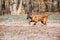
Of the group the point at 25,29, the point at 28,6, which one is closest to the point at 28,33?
the point at 25,29

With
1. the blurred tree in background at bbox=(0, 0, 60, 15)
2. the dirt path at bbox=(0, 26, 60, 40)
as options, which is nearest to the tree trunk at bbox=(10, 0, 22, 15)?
the blurred tree in background at bbox=(0, 0, 60, 15)

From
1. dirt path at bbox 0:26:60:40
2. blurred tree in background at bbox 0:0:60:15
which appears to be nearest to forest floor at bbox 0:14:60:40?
dirt path at bbox 0:26:60:40

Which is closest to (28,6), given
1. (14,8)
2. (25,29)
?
(14,8)

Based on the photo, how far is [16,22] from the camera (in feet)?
11.2

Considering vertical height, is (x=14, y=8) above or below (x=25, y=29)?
above

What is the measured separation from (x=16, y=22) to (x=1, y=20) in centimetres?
27

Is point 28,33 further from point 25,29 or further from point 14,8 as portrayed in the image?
point 14,8

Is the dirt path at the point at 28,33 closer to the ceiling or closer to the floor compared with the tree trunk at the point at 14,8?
closer to the floor

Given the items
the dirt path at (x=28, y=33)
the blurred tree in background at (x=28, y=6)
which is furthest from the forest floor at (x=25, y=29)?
the blurred tree in background at (x=28, y=6)

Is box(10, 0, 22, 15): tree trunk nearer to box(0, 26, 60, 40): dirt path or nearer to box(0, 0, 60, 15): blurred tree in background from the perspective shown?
box(0, 0, 60, 15): blurred tree in background

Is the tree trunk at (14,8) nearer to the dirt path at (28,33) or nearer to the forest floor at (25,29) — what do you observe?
the forest floor at (25,29)

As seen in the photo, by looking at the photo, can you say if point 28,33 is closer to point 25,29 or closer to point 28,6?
point 25,29

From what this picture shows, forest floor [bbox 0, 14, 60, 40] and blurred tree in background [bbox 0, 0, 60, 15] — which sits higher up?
blurred tree in background [bbox 0, 0, 60, 15]

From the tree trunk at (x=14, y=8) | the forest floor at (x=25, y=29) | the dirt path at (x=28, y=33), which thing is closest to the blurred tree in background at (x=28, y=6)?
the tree trunk at (x=14, y=8)
